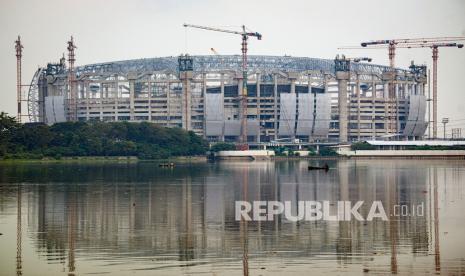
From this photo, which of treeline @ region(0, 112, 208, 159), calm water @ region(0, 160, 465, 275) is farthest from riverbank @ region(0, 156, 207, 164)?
calm water @ region(0, 160, 465, 275)

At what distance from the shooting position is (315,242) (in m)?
43.7

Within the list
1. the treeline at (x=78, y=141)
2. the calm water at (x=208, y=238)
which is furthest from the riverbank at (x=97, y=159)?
the calm water at (x=208, y=238)

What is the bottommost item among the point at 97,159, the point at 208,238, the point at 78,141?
the point at 97,159

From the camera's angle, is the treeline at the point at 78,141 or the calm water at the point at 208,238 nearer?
the calm water at the point at 208,238

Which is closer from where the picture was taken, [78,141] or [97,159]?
[97,159]

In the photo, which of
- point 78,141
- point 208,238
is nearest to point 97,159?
point 78,141

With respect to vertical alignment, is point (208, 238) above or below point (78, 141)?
below

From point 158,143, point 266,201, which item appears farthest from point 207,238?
point 158,143

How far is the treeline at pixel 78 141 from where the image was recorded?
178m

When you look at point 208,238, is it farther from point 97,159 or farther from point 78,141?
point 78,141

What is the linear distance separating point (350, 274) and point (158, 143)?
540ft

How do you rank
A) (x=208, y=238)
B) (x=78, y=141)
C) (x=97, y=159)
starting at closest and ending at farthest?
(x=208, y=238), (x=97, y=159), (x=78, y=141)

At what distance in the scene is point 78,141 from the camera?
186 m

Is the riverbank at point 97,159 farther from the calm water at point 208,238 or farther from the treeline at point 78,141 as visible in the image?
the calm water at point 208,238
